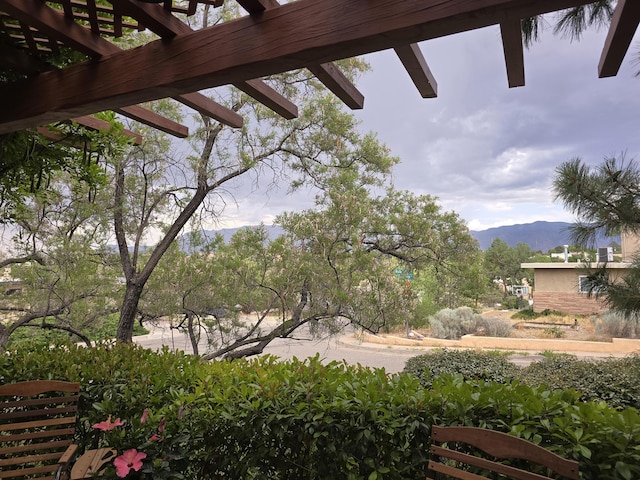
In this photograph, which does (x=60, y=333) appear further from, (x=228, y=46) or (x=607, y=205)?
(x=607, y=205)

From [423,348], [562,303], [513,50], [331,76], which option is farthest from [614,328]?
[331,76]

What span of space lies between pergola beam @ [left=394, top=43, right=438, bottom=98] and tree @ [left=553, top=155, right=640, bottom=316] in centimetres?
280

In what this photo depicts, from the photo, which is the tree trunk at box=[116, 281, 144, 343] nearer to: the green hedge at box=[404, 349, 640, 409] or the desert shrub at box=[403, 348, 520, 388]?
the green hedge at box=[404, 349, 640, 409]

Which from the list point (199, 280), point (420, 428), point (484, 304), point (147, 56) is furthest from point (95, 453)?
point (484, 304)

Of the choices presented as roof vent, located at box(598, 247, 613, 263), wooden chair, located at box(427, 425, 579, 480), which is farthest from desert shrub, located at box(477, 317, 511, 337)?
wooden chair, located at box(427, 425, 579, 480)

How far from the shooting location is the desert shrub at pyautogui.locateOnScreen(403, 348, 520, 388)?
14.1ft

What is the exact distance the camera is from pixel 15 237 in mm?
4191

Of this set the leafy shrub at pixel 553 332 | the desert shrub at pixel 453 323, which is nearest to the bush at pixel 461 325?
the desert shrub at pixel 453 323

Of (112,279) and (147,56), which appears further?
(112,279)

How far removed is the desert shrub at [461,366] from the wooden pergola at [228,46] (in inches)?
143

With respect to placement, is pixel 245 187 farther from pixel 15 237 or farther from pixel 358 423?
pixel 358 423

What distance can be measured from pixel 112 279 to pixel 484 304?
14.6 meters

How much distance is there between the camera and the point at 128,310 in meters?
4.30

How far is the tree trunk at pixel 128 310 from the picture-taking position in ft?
14.1
